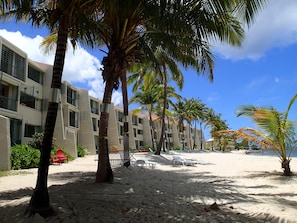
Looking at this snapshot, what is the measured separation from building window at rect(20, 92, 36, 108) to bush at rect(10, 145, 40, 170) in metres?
10.2

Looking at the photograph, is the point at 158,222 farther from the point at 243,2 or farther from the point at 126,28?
the point at 126,28

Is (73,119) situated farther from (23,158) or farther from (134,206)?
(134,206)

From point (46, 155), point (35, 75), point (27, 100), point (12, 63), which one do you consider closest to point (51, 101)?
point (46, 155)

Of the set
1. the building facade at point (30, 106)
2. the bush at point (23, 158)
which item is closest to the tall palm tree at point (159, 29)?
the building facade at point (30, 106)

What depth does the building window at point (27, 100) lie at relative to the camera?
2569cm

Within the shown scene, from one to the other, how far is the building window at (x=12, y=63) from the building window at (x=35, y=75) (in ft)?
9.01

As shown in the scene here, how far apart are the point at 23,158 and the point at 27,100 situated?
11857mm

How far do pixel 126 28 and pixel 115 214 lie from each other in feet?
20.1

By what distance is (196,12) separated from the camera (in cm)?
645

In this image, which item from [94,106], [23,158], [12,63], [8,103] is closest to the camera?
[23,158]

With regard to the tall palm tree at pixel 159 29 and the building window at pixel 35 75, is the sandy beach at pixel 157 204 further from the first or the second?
the building window at pixel 35 75

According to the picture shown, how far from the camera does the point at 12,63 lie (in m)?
22.6

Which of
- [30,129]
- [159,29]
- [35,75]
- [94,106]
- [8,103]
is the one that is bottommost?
[30,129]

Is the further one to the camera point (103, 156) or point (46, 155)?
point (103, 156)
